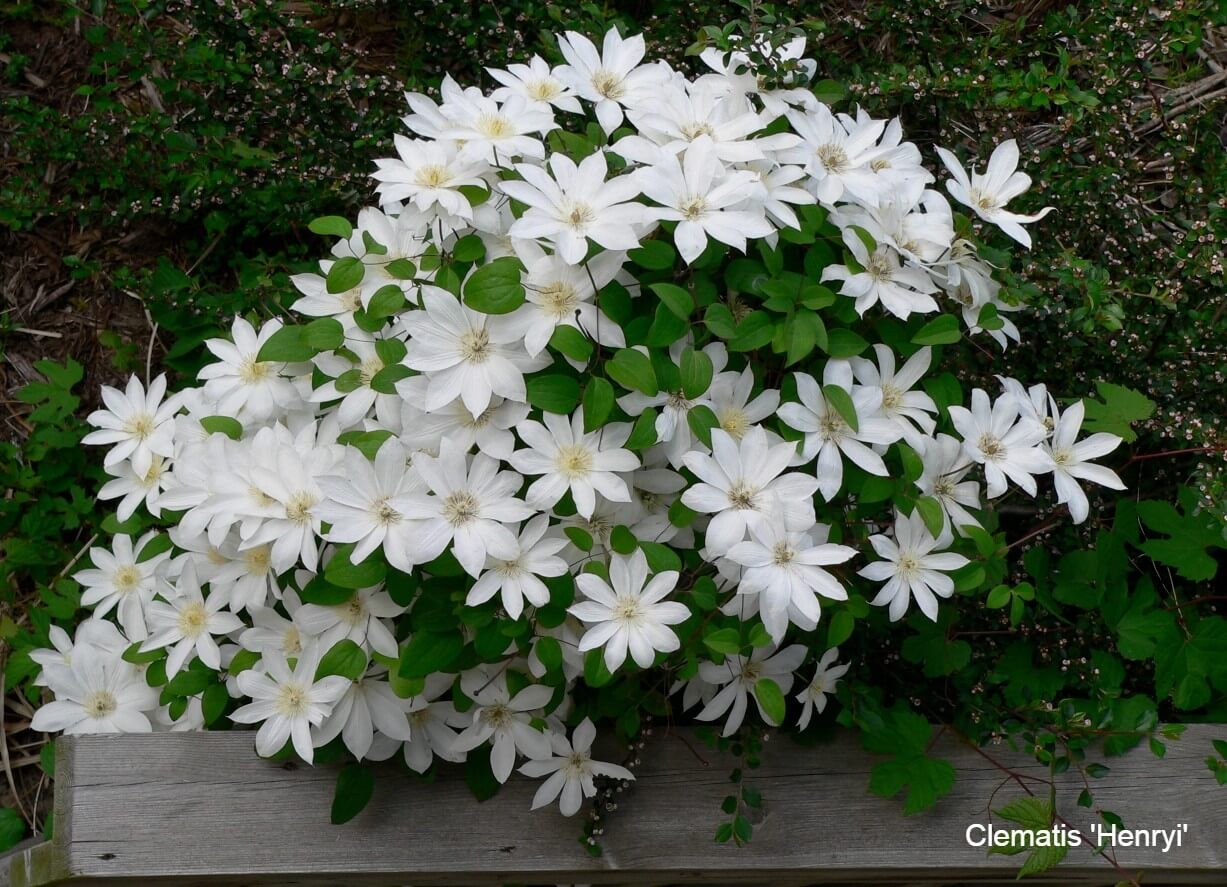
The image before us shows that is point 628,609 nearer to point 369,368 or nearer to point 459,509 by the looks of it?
point 459,509

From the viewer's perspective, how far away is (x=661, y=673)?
1429mm

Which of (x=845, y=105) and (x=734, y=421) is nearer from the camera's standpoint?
(x=734, y=421)

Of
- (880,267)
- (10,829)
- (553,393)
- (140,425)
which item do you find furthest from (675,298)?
(10,829)

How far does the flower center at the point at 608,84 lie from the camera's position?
4.27ft

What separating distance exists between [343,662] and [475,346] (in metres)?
0.42

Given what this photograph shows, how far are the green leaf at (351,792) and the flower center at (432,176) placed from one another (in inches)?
32.1

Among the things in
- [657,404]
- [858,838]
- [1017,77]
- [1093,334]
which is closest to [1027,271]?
[1093,334]

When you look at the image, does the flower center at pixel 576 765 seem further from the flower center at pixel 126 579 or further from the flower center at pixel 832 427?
the flower center at pixel 126 579

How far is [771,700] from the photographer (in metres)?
1.22

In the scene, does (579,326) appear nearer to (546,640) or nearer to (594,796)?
(546,640)

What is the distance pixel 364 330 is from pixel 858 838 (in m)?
1.06

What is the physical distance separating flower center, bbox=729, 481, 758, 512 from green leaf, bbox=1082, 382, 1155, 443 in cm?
69

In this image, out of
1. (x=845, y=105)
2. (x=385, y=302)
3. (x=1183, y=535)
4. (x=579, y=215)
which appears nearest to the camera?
(x=579, y=215)

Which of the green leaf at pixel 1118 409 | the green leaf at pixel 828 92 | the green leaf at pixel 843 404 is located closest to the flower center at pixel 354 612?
the green leaf at pixel 843 404
